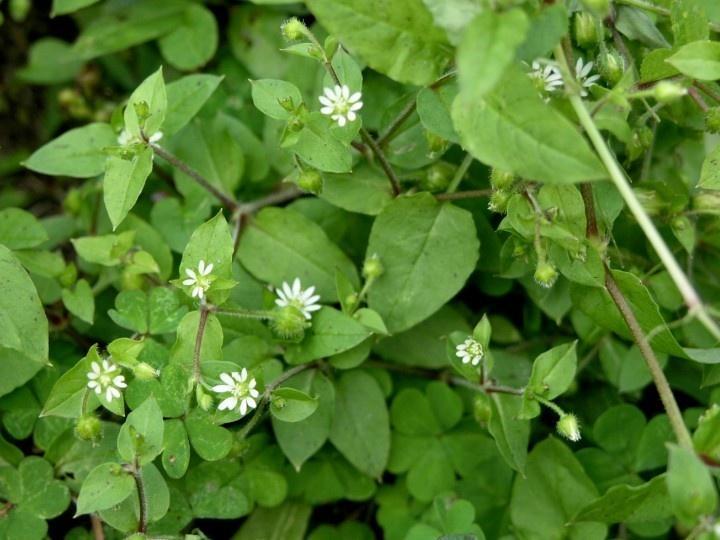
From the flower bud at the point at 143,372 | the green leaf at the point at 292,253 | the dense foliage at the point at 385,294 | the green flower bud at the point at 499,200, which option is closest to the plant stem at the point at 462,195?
the dense foliage at the point at 385,294

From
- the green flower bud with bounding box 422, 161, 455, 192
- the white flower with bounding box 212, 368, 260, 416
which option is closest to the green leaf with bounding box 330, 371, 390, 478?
the white flower with bounding box 212, 368, 260, 416

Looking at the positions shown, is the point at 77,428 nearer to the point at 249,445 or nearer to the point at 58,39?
the point at 249,445

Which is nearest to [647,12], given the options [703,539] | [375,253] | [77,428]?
[375,253]

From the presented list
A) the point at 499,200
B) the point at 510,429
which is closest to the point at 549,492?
the point at 510,429

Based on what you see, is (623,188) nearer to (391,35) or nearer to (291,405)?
(391,35)

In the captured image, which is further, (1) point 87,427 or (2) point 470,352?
(2) point 470,352

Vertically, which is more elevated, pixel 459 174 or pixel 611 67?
pixel 611 67
